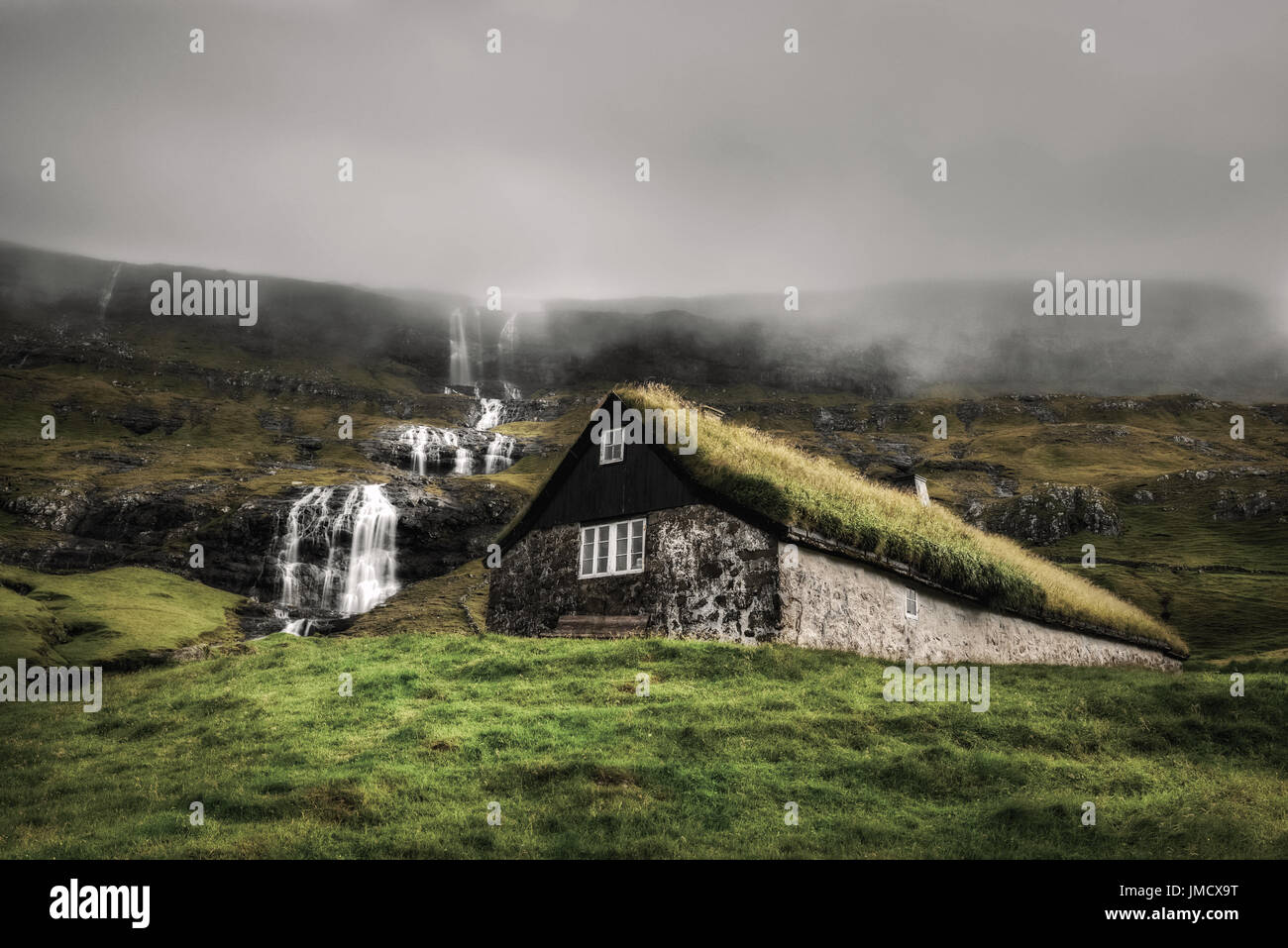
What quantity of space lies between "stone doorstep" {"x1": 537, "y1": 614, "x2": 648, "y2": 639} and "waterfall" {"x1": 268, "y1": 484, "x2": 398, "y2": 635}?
43.3 m

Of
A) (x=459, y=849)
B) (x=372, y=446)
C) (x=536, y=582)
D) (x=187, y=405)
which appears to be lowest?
(x=459, y=849)

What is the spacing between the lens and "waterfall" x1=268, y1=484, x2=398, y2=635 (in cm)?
6844

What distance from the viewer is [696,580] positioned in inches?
976

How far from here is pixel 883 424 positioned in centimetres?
16238

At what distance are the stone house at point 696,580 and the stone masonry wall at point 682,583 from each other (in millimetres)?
38

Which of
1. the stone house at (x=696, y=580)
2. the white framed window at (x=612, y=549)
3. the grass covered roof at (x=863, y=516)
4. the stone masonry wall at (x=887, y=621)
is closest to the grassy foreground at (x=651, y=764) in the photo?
the stone masonry wall at (x=887, y=621)

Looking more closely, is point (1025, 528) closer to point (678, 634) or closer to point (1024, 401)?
point (678, 634)

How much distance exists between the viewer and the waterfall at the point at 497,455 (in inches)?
4707

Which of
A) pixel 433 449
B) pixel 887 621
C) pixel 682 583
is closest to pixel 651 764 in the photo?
pixel 682 583

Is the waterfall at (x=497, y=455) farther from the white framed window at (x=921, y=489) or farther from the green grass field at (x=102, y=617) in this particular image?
the white framed window at (x=921, y=489)

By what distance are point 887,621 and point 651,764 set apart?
1367 cm
